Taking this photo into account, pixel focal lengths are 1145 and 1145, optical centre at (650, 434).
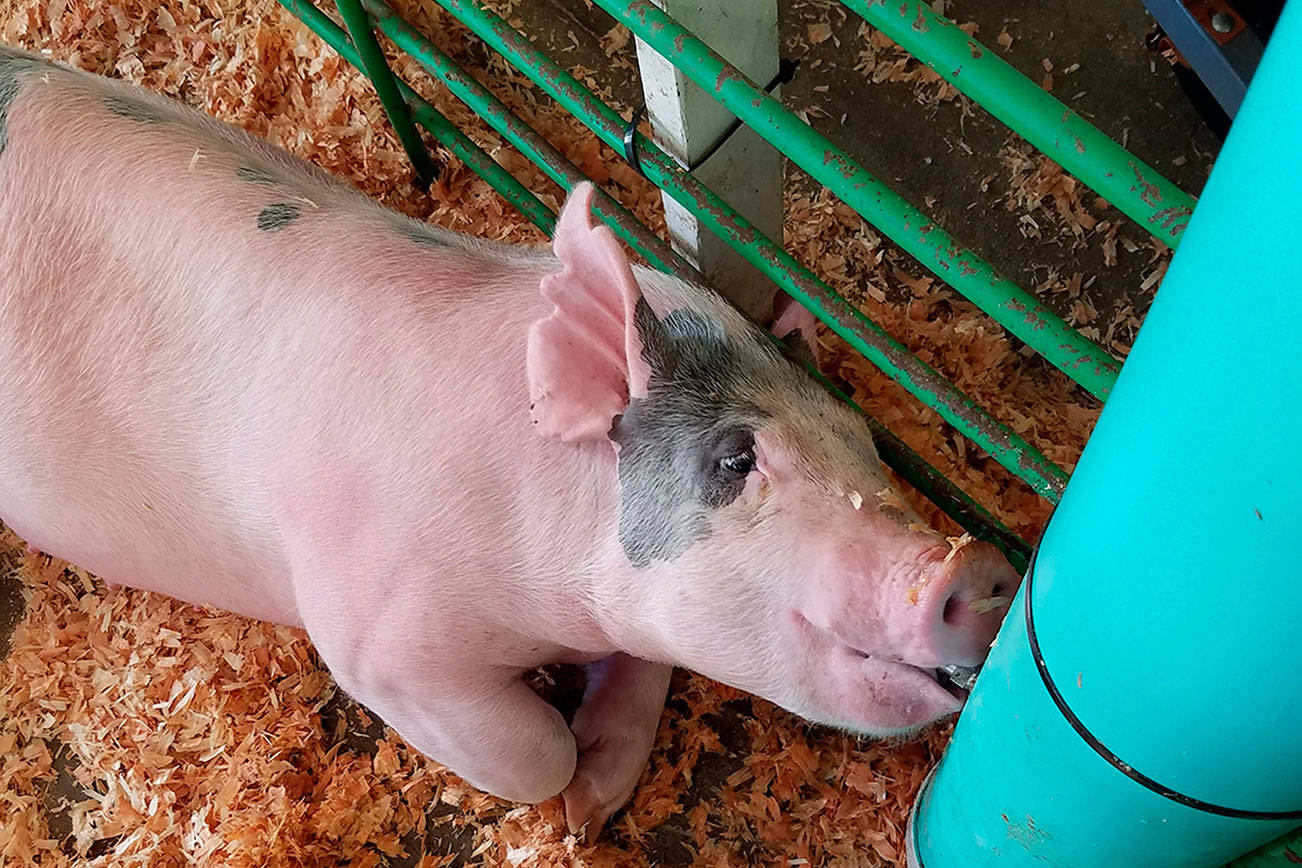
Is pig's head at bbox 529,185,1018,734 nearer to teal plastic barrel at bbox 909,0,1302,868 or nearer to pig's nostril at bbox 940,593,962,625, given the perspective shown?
pig's nostril at bbox 940,593,962,625

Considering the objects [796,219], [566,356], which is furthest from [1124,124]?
[566,356]

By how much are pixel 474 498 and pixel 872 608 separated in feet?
1.88

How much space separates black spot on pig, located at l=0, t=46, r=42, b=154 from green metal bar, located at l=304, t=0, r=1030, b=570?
0.60 m

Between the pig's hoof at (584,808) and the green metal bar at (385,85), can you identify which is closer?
the pig's hoof at (584,808)

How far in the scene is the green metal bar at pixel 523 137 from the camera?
1.99 m

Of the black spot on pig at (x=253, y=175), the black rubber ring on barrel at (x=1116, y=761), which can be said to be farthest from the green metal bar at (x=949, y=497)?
the black spot on pig at (x=253, y=175)

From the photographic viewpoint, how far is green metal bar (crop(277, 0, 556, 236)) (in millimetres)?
2211

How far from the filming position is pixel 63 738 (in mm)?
2322

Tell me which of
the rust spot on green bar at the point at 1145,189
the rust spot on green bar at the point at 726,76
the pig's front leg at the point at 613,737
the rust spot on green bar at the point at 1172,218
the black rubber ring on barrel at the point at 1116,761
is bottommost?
the pig's front leg at the point at 613,737

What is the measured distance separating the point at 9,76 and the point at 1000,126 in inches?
76.7

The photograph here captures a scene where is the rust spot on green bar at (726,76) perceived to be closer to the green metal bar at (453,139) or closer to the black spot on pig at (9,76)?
the green metal bar at (453,139)

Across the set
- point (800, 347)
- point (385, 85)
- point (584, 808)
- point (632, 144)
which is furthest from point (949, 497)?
point (385, 85)

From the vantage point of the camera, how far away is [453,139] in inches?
91.2

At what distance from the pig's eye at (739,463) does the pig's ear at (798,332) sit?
29cm
